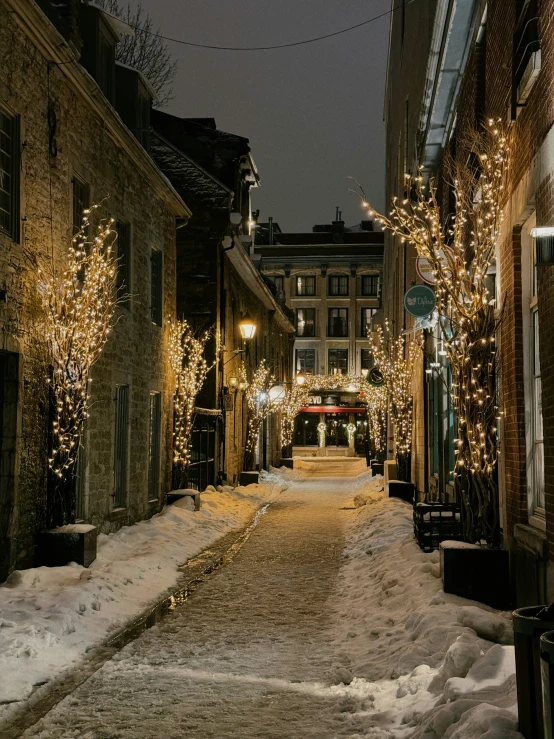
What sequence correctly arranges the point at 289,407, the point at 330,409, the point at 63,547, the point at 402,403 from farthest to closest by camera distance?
the point at 330,409 → the point at 289,407 → the point at 402,403 → the point at 63,547

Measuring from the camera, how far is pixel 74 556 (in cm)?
1012

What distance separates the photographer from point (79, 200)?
40.7ft

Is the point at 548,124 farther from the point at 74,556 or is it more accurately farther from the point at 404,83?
the point at 404,83

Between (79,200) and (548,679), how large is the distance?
10478 millimetres

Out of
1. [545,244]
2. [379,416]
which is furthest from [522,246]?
[379,416]

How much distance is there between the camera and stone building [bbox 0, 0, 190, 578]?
9.74m

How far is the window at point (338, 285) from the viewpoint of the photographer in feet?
203

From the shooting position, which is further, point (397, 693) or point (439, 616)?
point (439, 616)

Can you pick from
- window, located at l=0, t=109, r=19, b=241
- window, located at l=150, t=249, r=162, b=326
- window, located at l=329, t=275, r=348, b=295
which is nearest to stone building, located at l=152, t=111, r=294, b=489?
window, located at l=150, t=249, r=162, b=326

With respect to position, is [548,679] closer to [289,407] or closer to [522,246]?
[522,246]

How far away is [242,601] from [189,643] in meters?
1.96

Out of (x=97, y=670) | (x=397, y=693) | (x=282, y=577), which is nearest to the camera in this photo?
(x=397, y=693)

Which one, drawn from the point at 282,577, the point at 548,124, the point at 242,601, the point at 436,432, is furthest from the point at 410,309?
A: the point at 548,124

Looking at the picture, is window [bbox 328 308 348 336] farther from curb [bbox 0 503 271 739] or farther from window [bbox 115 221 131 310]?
curb [bbox 0 503 271 739]
